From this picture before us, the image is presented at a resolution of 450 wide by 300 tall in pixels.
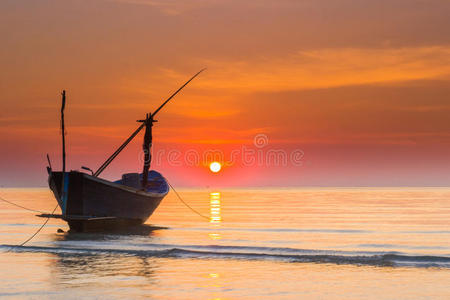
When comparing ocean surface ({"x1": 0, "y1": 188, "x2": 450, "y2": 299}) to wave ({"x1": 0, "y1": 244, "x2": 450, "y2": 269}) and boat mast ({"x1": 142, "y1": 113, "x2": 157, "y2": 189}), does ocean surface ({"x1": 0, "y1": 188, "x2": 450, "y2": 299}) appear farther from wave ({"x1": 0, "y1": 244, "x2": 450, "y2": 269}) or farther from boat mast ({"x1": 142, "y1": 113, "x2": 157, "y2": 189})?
boat mast ({"x1": 142, "y1": 113, "x2": 157, "y2": 189})

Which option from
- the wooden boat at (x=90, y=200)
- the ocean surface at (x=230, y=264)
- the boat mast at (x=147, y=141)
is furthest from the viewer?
the boat mast at (x=147, y=141)

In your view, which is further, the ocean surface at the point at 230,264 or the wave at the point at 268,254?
the wave at the point at 268,254

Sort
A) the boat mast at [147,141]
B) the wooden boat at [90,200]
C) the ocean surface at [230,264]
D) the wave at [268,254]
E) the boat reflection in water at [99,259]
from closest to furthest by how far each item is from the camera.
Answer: the ocean surface at [230,264], the boat reflection in water at [99,259], the wave at [268,254], the wooden boat at [90,200], the boat mast at [147,141]

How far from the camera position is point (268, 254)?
26156mm

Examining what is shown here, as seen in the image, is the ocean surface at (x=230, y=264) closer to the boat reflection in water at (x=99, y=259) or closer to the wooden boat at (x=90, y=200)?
the boat reflection in water at (x=99, y=259)

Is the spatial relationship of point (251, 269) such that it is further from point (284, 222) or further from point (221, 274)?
point (284, 222)

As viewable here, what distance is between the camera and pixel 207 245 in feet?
99.3

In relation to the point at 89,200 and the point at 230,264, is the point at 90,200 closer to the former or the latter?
the point at 89,200

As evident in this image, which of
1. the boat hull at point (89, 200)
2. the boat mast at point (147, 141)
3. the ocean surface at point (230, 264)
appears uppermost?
the boat mast at point (147, 141)

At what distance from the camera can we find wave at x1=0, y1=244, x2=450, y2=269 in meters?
23.5

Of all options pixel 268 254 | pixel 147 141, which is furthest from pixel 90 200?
pixel 268 254

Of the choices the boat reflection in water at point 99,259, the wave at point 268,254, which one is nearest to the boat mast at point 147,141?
the boat reflection in water at point 99,259

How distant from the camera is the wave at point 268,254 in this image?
2352cm

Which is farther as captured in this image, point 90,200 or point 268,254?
point 90,200
